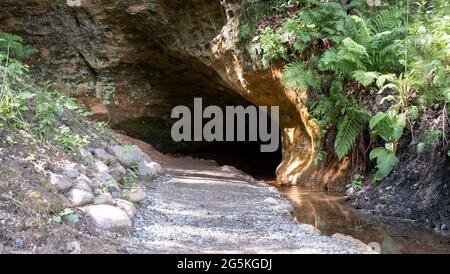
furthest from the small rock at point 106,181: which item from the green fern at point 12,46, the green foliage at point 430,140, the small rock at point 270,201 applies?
the green foliage at point 430,140

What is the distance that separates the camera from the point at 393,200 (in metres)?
6.02

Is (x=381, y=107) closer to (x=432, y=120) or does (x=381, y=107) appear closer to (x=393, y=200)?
(x=432, y=120)

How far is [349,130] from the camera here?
6.86 m

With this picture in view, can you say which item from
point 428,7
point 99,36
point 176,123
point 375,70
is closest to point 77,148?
point 375,70

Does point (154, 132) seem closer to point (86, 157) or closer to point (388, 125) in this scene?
point (86, 157)

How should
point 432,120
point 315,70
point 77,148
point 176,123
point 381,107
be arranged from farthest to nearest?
1. point 176,123
2. point 315,70
3. point 381,107
4. point 432,120
5. point 77,148

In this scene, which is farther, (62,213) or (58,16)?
(58,16)

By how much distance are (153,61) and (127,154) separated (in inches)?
259

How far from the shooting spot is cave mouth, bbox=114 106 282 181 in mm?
14047

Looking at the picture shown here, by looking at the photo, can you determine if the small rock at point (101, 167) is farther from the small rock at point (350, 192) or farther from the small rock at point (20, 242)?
the small rock at point (350, 192)

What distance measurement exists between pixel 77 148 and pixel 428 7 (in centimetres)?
592

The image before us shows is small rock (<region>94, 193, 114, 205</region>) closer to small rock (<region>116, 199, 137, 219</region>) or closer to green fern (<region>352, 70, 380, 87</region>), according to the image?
small rock (<region>116, 199, 137, 219</region>)

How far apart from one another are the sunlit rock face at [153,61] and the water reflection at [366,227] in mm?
1516

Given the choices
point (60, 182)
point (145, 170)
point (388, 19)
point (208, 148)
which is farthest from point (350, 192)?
point (208, 148)
